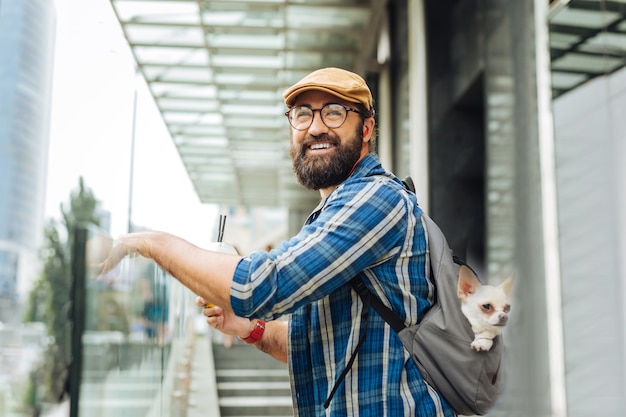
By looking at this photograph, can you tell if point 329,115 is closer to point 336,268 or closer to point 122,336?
point 336,268

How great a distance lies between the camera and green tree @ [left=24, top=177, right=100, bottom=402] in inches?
76.7

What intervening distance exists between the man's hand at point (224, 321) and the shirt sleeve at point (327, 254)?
40cm

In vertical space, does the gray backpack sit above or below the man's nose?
below

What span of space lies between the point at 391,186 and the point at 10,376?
1.06m

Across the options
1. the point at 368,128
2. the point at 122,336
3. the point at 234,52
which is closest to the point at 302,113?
the point at 368,128

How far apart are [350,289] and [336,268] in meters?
0.14

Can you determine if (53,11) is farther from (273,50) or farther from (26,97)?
(273,50)

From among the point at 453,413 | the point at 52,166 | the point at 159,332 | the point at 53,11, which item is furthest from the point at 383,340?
the point at 159,332

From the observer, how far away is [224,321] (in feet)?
6.63

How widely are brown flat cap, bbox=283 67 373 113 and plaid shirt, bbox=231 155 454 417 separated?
198mm

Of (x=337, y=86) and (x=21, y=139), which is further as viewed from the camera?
(x=21, y=139)

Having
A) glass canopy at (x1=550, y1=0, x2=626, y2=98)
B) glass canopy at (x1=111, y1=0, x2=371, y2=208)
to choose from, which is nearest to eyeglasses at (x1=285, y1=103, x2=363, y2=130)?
glass canopy at (x1=550, y1=0, x2=626, y2=98)

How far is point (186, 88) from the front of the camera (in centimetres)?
1462

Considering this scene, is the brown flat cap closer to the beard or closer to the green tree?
the beard
